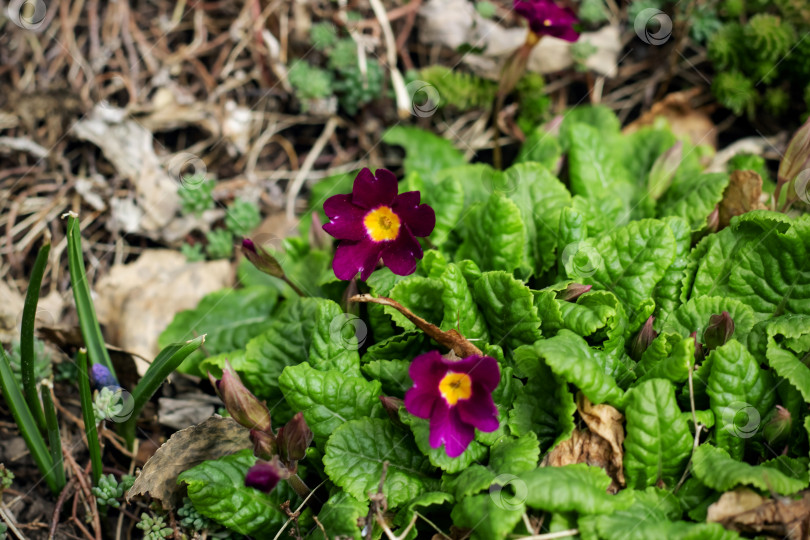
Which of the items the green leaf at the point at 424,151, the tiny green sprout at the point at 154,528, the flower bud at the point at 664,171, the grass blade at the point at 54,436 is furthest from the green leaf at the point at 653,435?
the grass blade at the point at 54,436

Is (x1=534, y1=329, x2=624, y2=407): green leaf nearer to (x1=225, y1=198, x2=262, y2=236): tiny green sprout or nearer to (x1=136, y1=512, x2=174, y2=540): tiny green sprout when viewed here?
(x1=136, y1=512, x2=174, y2=540): tiny green sprout

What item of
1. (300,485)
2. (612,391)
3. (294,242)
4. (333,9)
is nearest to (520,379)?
(612,391)

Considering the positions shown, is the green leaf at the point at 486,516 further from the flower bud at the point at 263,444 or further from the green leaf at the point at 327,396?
the flower bud at the point at 263,444

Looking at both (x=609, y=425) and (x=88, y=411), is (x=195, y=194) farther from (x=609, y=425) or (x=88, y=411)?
(x=609, y=425)

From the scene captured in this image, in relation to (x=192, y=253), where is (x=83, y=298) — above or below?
above

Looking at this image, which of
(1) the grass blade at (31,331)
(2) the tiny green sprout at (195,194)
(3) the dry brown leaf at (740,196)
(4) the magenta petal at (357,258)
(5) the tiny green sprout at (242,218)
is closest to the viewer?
(1) the grass blade at (31,331)

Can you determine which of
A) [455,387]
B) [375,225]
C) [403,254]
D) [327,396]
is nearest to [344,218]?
[375,225]
